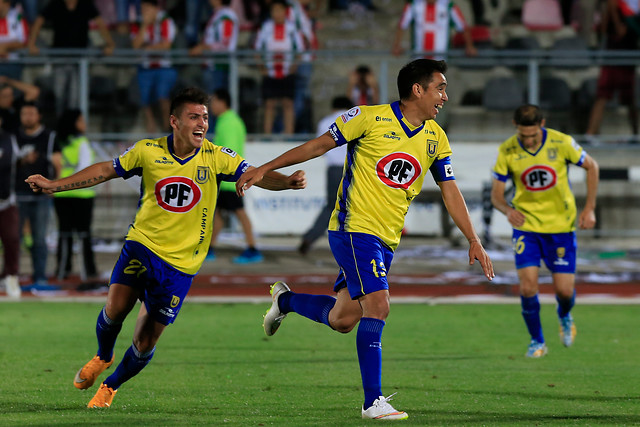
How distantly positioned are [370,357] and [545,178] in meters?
4.44

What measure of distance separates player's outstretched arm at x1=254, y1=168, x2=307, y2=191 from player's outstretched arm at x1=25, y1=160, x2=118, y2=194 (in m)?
1.02

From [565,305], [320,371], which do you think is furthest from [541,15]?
[320,371]

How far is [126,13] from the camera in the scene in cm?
2252

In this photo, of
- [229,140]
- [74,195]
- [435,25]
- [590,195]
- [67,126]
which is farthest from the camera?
[435,25]

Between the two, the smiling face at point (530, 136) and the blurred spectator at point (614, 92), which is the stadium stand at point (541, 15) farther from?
the smiling face at point (530, 136)

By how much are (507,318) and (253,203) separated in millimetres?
6202

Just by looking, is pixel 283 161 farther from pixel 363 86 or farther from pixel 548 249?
pixel 363 86

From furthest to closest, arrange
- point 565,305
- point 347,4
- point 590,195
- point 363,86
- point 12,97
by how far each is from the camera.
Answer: point 347,4, point 363,86, point 12,97, point 590,195, point 565,305

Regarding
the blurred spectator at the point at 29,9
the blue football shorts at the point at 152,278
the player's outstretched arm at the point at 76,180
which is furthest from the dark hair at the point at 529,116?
the blurred spectator at the point at 29,9

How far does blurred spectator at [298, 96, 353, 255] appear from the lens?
1667 cm

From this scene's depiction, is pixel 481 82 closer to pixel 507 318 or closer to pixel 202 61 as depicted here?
pixel 202 61

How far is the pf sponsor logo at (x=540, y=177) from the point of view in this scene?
10.8m

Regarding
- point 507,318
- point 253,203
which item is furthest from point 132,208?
point 507,318

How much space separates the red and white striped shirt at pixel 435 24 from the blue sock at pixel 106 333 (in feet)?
41.1
